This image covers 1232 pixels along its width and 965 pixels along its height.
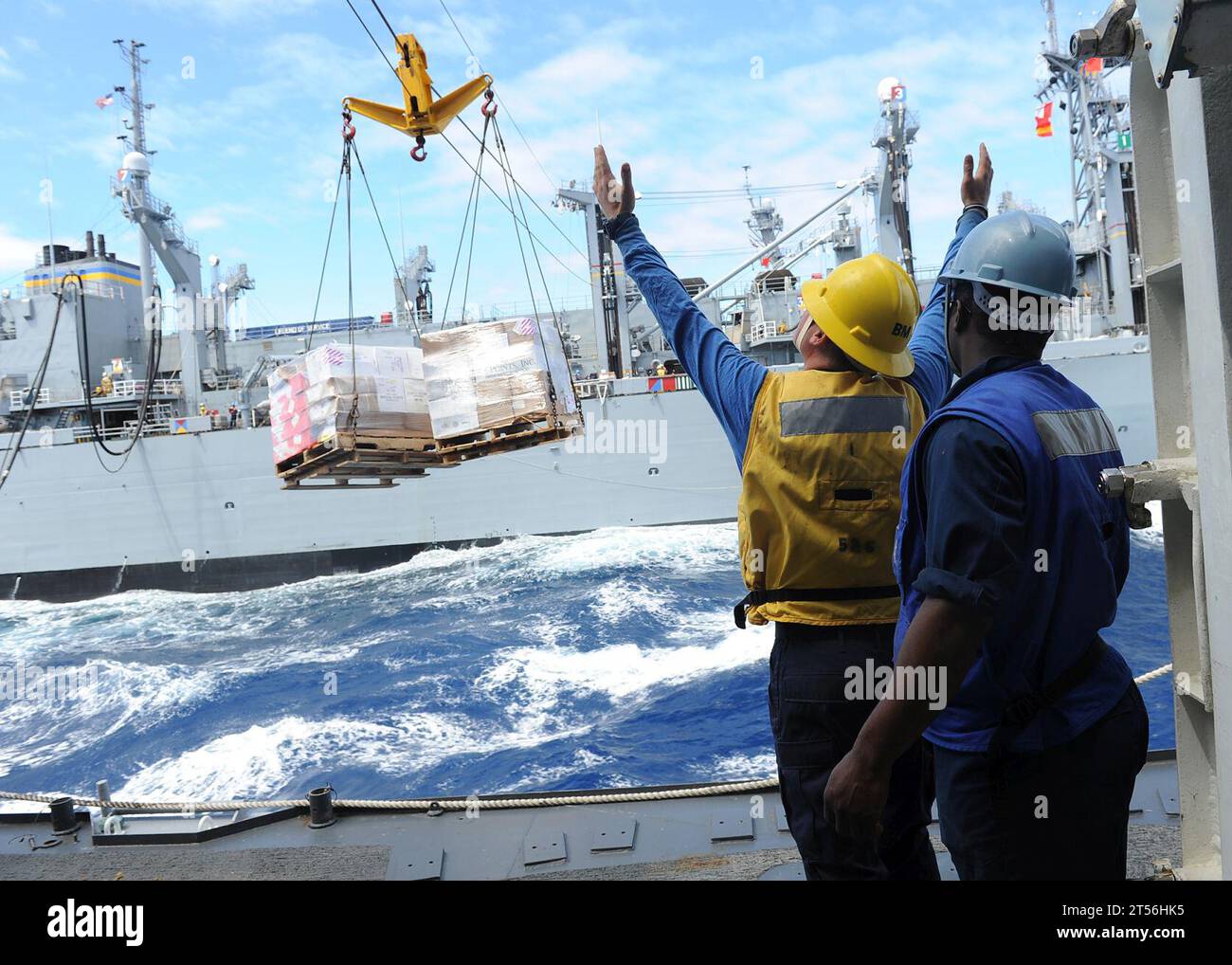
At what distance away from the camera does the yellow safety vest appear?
1.85m

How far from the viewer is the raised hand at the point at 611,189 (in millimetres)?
2416

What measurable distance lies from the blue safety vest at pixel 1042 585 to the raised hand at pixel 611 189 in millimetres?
1248

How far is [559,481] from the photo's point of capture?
59.8 ft

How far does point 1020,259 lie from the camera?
1.62 metres

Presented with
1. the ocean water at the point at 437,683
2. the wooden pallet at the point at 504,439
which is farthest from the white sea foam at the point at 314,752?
the wooden pallet at the point at 504,439

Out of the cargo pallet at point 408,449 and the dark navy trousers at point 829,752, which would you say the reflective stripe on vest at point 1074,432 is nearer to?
the dark navy trousers at point 829,752

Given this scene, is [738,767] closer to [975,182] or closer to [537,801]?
[537,801]

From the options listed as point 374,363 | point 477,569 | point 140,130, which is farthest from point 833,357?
point 140,130

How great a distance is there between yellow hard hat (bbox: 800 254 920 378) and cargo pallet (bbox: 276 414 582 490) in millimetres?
3439

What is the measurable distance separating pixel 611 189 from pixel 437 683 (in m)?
9.13

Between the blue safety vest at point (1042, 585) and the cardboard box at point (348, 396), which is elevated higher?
the cardboard box at point (348, 396)

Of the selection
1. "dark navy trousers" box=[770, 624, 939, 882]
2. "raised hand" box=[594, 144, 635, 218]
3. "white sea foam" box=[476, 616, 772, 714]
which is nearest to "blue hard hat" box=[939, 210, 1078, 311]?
"dark navy trousers" box=[770, 624, 939, 882]

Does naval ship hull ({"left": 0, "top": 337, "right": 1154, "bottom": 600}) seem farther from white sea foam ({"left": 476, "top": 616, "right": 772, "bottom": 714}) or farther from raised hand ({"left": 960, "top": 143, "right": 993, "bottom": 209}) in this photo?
raised hand ({"left": 960, "top": 143, "right": 993, "bottom": 209})

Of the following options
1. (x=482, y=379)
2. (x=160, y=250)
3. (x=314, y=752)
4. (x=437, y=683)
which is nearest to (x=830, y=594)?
(x=482, y=379)
